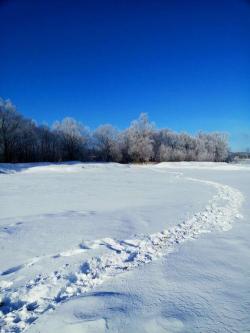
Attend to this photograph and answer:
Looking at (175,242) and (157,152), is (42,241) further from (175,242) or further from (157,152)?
(157,152)

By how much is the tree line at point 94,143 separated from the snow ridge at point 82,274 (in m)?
39.1

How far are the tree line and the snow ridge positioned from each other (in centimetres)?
3911

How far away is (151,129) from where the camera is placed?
5800cm

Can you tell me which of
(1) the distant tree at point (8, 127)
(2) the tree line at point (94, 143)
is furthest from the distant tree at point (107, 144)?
(1) the distant tree at point (8, 127)

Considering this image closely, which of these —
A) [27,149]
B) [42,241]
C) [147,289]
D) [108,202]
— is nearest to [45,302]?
[147,289]

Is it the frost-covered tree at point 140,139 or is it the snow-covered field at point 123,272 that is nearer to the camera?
the snow-covered field at point 123,272

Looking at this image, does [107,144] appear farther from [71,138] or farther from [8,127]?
[8,127]

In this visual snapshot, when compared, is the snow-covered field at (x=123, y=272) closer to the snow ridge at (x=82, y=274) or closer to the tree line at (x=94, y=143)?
the snow ridge at (x=82, y=274)

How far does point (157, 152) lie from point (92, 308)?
58173 millimetres

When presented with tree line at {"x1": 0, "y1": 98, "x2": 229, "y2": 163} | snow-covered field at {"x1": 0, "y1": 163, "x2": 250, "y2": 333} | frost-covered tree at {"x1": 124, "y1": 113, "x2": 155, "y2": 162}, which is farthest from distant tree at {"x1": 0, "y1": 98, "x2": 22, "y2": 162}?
snow-covered field at {"x1": 0, "y1": 163, "x2": 250, "y2": 333}

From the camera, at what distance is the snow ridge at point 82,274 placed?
2.82 metres

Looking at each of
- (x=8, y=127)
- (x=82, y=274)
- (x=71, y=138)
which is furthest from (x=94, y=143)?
(x=82, y=274)

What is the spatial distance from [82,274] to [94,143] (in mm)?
52620

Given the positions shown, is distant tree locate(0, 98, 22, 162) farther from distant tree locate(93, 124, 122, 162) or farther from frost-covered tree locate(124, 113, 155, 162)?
frost-covered tree locate(124, 113, 155, 162)
